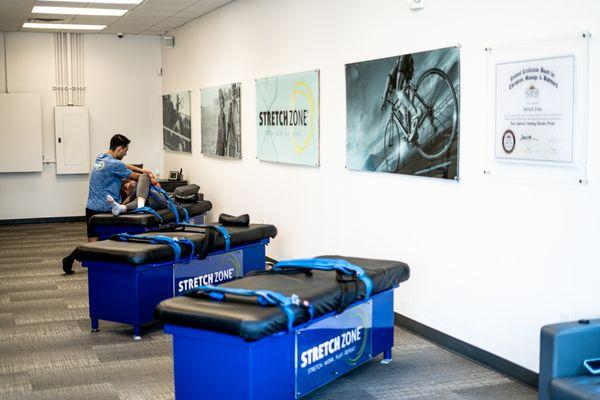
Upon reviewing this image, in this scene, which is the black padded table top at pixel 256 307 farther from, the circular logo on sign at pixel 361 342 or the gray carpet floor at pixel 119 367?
the gray carpet floor at pixel 119 367

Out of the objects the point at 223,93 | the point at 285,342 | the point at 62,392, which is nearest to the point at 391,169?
the point at 285,342

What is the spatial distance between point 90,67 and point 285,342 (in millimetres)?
8682

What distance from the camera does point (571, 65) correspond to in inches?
150

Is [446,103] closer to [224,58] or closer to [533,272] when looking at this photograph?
[533,272]

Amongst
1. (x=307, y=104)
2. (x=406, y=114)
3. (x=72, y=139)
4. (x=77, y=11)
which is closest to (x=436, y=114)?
(x=406, y=114)

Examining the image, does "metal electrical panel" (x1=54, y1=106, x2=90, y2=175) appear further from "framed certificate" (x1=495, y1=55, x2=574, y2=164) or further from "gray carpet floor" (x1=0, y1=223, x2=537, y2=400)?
"framed certificate" (x1=495, y1=55, x2=574, y2=164)

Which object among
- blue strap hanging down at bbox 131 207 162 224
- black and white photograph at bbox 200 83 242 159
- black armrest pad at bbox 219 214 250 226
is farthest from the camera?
black and white photograph at bbox 200 83 242 159

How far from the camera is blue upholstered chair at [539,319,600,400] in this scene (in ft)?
10.9

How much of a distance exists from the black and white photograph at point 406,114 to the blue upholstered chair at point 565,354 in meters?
1.55

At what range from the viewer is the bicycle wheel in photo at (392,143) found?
5.31 metres

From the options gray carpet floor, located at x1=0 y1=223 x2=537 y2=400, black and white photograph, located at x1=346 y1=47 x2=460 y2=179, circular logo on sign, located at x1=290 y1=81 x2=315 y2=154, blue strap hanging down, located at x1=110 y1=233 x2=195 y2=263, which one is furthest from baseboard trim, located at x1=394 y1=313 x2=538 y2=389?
circular logo on sign, located at x1=290 y1=81 x2=315 y2=154

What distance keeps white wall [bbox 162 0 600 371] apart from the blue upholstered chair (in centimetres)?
39

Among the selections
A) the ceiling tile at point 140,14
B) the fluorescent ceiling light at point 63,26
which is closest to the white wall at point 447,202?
the ceiling tile at point 140,14

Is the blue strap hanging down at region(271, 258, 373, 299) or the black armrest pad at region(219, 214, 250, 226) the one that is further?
the black armrest pad at region(219, 214, 250, 226)
